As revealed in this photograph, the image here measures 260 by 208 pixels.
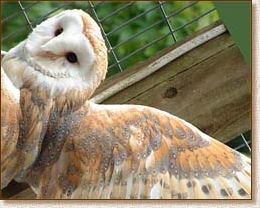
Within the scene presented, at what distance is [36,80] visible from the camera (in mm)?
1222

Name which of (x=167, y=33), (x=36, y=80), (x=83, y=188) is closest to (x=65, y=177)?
(x=83, y=188)

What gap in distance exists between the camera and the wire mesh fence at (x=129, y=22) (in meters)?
1.30

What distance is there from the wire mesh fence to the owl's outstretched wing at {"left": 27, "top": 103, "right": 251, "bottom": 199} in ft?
0.30

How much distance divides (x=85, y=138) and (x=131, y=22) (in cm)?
23

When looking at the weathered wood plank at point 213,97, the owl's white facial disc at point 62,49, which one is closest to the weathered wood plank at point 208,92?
the weathered wood plank at point 213,97

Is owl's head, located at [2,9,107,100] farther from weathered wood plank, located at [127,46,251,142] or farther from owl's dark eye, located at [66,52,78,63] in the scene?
weathered wood plank, located at [127,46,251,142]

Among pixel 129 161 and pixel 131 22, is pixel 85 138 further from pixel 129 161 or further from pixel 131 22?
pixel 131 22

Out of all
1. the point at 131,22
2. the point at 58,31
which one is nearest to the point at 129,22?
the point at 131,22

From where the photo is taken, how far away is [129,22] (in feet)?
4.38

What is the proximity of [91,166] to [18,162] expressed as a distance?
12 centimetres

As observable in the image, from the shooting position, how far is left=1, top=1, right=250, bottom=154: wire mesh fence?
1302mm

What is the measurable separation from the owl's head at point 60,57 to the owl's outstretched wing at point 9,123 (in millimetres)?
15

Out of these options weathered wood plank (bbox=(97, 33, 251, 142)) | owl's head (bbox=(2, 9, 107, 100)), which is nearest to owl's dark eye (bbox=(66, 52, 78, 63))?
owl's head (bbox=(2, 9, 107, 100))

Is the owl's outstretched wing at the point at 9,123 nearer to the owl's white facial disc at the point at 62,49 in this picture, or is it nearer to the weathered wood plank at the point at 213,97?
the owl's white facial disc at the point at 62,49
